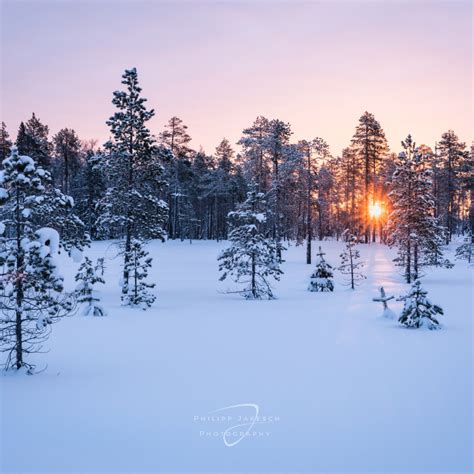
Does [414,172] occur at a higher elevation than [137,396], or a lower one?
higher

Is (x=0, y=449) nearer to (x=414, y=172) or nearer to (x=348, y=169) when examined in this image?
(x=414, y=172)

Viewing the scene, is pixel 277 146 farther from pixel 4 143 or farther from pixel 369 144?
pixel 4 143

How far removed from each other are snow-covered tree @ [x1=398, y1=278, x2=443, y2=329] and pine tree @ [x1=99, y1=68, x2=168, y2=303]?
13699 millimetres

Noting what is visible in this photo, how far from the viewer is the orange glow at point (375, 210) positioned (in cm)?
5699

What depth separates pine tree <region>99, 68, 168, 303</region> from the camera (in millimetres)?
22938

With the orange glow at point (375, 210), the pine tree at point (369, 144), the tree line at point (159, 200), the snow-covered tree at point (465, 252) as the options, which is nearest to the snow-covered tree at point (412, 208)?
the tree line at point (159, 200)

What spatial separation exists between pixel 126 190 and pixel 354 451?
795 inches

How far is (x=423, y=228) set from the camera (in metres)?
29.0

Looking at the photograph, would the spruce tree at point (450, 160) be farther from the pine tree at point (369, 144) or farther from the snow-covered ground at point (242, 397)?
the snow-covered ground at point (242, 397)

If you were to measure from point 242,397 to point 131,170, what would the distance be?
18.2 metres

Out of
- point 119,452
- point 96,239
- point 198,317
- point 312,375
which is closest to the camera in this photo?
point 119,452

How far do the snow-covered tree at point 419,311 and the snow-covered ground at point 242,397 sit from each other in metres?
0.57

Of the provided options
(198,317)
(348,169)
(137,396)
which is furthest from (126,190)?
(348,169)

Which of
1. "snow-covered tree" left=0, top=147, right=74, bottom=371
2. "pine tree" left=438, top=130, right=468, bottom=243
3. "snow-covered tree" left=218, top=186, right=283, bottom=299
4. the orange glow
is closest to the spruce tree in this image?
"pine tree" left=438, top=130, right=468, bottom=243
